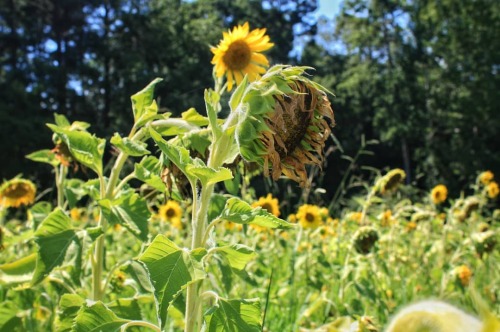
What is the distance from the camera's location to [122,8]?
1992 cm

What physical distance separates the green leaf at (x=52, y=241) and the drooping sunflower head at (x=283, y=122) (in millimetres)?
438

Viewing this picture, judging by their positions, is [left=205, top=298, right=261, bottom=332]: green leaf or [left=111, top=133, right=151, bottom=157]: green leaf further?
[left=111, top=133, right=151, bottom=157]: green leaf

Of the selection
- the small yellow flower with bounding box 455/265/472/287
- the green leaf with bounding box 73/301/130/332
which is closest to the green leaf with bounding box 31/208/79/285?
the green leaf with bounding box 73/301/130/332

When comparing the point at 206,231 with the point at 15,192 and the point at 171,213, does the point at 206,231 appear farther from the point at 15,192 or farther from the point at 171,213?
the point at 171,213

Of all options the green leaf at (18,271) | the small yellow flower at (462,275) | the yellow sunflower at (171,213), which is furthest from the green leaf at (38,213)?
the small yellow flower at (462,275)

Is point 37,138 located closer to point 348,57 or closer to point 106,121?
point 106,121

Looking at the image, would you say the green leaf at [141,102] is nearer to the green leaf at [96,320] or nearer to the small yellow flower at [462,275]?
the green leaf at [96,320]

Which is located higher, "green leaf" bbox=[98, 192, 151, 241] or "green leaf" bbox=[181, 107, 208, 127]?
"green leaf" bbox=[181, 107, 208, 127]

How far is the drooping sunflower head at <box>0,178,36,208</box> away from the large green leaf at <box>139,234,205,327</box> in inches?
51.4

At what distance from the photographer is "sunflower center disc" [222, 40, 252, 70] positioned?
1348mm

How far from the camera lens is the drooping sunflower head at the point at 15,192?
70.1 inches

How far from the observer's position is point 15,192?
1.82m

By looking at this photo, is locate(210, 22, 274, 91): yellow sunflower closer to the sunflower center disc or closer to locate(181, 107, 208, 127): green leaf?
the sunflower center disc

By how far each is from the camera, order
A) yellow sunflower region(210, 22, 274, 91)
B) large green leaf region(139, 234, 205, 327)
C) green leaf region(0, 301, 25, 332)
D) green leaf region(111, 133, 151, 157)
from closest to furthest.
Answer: large green leaf region(139, 234, 205, 327) → green leaf region(111, 133, 151, 157) → green leaf region(0, 301, 25, 332) → yellow sunflower region(210, 22, 274, 91)
